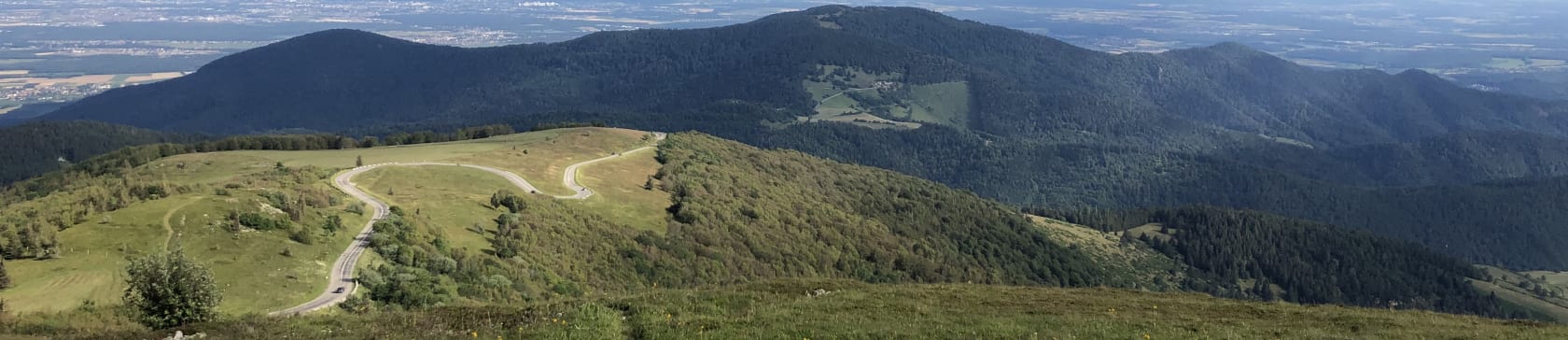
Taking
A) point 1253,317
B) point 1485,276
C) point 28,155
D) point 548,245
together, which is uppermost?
point 1253,317

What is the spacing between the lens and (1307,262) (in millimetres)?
166625

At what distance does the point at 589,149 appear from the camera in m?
113

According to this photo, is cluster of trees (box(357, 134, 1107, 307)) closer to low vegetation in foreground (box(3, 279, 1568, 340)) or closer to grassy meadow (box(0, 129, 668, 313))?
grassy meadow (box(0, 129, 668, 313))

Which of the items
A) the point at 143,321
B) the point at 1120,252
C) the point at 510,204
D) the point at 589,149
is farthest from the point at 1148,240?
the point at 143,321

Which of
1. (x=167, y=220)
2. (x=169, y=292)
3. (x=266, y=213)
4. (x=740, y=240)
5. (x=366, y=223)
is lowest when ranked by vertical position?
(x=740, y=240)

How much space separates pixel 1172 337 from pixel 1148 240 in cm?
15455

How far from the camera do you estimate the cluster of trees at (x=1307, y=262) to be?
157 metres

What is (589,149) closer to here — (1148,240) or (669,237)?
(669,237)

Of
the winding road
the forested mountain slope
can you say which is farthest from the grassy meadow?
the forested mountain slope

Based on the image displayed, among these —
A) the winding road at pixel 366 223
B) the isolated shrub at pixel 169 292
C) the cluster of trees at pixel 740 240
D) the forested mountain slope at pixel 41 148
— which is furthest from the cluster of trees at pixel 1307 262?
the forested mountain slope at pixel 41 148

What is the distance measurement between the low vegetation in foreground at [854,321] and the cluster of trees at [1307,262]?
125 metres

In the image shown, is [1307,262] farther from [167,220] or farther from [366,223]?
[167,220]

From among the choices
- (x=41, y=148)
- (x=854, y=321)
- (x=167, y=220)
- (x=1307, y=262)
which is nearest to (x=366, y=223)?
(x=167, y=220)

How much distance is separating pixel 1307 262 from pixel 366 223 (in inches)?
6518
